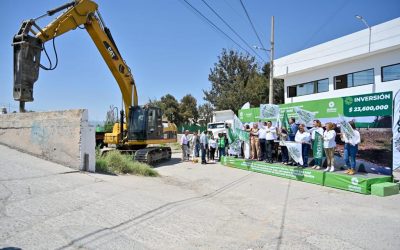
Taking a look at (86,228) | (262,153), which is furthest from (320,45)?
(86,228)

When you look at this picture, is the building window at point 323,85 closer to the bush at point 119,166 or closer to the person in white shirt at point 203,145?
the person in white shirt at point 203,145

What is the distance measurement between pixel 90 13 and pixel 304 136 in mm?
10014

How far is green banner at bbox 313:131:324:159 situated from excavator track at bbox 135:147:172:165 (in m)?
7.53

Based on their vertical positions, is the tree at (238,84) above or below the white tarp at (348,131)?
above

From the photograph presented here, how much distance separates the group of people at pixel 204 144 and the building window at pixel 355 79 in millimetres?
9187

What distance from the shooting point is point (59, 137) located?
10398mm

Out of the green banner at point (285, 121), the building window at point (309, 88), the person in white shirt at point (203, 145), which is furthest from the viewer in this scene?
the building window at point (309, 88)

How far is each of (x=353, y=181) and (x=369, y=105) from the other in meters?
2.95

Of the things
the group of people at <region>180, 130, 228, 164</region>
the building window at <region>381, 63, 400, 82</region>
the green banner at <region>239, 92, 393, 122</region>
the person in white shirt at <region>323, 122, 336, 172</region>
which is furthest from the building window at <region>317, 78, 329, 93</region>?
the person in white shirt at <region>323, 122, 336, 172</region>

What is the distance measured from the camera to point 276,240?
567 cm

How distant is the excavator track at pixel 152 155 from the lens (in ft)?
50.4

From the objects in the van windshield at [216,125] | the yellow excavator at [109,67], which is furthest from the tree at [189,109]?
the yellow excavator at [109,67]

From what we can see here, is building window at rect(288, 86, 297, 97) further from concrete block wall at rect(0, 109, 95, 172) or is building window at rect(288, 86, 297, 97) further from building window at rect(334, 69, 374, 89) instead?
concrete block wall at rect(0, 109, 95, 172)

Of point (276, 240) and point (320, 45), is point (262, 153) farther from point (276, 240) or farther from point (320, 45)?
point (320, 45)
